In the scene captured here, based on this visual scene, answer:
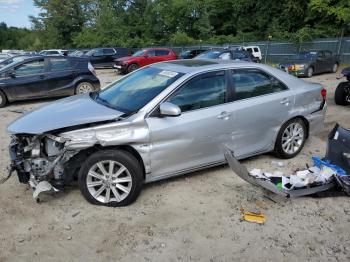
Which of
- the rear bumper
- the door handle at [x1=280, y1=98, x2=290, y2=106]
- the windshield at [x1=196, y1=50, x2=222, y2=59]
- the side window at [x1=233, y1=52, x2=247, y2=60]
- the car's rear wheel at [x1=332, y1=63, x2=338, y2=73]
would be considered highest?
the door handle at [x1=280, y1=98, x2=290, y2=106]

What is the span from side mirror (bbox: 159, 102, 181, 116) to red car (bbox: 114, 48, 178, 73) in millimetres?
18579

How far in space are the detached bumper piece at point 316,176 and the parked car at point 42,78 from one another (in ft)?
27.2

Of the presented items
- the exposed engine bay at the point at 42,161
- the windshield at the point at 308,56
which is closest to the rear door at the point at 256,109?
the exposed engine bay at the point at 42,161

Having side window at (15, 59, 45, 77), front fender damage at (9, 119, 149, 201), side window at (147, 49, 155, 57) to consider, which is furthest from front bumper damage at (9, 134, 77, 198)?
side window at (147, 49, 155, 57)

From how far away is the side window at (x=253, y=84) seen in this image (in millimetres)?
4949

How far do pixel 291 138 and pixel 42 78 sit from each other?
27.2 ft

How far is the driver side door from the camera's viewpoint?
4.29 meters

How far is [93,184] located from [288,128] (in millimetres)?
3011

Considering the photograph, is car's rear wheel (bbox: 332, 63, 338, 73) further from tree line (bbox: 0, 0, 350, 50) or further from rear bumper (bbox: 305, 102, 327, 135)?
rear bumper (bbox: 305, 102, 327, 135)

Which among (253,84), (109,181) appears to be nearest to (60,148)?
(109,181)

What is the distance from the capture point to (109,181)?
413 centimetres

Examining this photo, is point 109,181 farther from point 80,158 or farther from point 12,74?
point 12,74

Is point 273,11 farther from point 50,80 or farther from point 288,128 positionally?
point 288,128

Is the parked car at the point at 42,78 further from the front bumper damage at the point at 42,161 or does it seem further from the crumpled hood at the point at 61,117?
the front bumper damage at the point at 42,161
